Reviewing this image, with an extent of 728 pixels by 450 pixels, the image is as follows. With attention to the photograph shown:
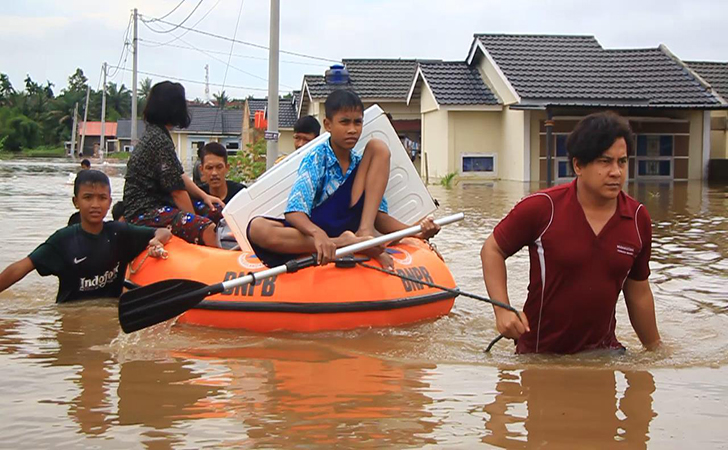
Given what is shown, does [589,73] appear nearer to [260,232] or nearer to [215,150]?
[215,150]

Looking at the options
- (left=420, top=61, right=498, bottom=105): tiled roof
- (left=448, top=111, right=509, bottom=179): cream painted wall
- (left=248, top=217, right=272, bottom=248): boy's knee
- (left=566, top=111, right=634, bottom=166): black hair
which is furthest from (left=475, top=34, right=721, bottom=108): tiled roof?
(left=566, top=111, right=634, bottom=166): black hair

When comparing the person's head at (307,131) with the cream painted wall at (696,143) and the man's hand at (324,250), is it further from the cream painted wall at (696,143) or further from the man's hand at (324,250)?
the cream painted wall at (696,143)

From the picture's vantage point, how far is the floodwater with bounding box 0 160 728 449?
3176mm

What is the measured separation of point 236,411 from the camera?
11.4 ft

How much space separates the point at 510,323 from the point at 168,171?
126 inches

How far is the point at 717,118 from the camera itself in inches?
1035

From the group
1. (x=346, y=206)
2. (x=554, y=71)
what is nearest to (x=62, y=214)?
(x=346, y=206)

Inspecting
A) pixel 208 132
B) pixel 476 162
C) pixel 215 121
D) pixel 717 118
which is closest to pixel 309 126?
pixel 476 162

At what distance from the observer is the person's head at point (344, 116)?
17.2 feet

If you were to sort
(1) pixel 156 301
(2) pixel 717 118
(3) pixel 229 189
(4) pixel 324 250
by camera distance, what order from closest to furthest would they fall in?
(1) pixel 156 301 < (4) pixel 324 250 < (3) pixel 229 189 < (2) pixel 717 118

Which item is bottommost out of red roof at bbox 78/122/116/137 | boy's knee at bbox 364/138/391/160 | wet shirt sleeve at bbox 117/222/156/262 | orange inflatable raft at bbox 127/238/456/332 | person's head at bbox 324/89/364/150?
orange inflatable raft at bbox 127/238/456/332

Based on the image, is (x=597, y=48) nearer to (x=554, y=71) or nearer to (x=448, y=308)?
(x=554, y=71)

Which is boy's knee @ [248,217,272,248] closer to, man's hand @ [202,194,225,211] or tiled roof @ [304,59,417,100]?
man's hand @ [202,194,225,211]

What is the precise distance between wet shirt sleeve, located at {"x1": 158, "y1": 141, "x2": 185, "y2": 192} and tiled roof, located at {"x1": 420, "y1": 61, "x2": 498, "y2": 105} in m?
18.1
